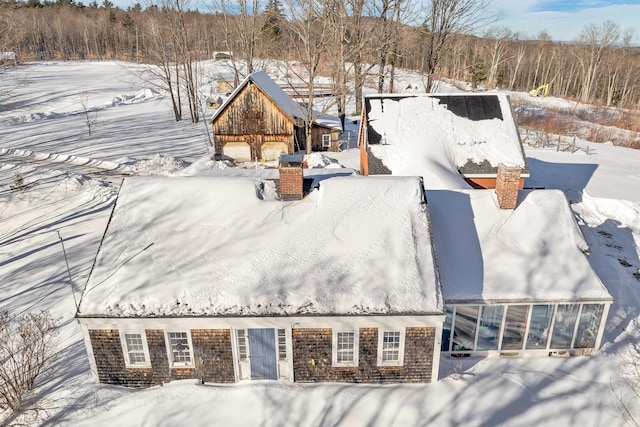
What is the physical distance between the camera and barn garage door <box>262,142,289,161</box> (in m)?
32.3

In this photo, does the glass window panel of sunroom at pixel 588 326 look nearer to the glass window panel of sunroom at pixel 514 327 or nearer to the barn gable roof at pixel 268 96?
the glass window panel of sunroom at pixel 514 327

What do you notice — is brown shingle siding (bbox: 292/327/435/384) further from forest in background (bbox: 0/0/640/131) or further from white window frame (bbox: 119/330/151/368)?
forest in background (bbox: 0/0/640/131)

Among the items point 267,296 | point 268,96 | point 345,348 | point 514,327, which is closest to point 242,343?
point 267,296

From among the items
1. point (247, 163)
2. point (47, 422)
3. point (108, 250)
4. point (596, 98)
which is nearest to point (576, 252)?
point (108, 250)

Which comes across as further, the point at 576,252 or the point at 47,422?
the point at 576,252

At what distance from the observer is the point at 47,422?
10445 mm

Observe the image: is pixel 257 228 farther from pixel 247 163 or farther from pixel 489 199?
pixel 247 163

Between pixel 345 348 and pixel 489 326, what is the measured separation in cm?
428

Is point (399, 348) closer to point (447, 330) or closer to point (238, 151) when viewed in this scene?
point (447, 330)

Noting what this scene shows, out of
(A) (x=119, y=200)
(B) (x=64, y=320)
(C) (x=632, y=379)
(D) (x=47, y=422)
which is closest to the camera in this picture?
(D) (x=47, y=422)

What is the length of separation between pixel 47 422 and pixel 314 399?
6724 millimetres

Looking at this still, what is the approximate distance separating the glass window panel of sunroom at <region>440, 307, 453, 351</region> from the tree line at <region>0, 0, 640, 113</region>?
75.5 feet

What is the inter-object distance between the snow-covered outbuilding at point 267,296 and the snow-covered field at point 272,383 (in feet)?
2.25

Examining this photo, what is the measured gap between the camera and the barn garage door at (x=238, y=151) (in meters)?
32.0
